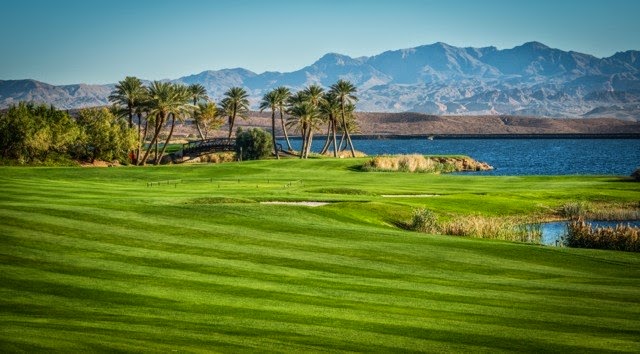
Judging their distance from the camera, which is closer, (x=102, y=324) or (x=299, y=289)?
(x=102, y=324)

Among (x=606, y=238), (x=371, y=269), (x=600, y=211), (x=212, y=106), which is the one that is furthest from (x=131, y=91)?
(x=371, y=269)

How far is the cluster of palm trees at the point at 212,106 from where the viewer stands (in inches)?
4055

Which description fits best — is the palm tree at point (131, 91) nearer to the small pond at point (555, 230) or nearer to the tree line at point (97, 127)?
the tree line at point (97, 127)

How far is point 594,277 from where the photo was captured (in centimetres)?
2728

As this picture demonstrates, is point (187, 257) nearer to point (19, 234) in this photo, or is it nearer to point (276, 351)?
point (19, 234)

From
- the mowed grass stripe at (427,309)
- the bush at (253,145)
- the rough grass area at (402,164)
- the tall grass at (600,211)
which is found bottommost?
the tall grass at (600,211)

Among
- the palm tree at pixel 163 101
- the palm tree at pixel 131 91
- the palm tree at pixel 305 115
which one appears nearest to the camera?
the palm tree at pixel 163 101

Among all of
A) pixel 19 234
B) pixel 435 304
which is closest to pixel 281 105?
pixel 19 234

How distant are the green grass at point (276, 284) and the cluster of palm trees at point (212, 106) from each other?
58.6 m

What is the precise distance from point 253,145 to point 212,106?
25.3 m

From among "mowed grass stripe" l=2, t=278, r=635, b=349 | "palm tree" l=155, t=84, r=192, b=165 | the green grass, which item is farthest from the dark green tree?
"mowed grass stripe" l=2, t=278, r=635, b=349

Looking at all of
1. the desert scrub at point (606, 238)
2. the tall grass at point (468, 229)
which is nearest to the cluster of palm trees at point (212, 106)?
the tall grass at point (468, 229)

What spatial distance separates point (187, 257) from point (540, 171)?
4434 inches

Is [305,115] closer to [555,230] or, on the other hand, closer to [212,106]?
[212,106]
